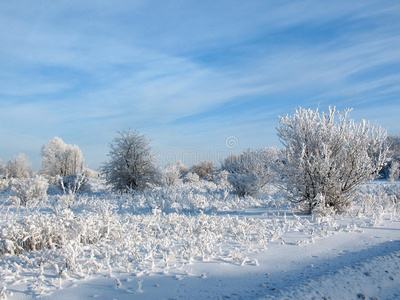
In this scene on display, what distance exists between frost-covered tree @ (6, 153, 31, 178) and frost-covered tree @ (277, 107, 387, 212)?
3499cm

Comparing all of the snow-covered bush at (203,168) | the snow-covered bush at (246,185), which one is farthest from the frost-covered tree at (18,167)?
the snow-covered bush at (246,185)

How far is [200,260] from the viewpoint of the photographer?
166 inches

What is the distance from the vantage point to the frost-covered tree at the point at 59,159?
96.4 feet

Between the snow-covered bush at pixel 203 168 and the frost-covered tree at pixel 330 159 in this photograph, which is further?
the snow-covered bush at pixel 203 168

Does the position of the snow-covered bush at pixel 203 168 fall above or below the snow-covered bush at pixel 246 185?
above

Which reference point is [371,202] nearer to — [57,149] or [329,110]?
[329,110]

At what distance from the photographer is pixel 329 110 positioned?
27.3 ft

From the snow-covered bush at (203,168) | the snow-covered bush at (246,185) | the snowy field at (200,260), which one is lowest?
the snowy field at (200,260)

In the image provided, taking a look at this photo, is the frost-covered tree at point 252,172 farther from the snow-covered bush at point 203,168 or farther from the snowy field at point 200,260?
the snow-covered bush at point 203,168

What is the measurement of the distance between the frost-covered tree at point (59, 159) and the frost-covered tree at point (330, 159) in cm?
2512

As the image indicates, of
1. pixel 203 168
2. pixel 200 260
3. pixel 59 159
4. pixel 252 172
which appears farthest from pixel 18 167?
pixel 200 260

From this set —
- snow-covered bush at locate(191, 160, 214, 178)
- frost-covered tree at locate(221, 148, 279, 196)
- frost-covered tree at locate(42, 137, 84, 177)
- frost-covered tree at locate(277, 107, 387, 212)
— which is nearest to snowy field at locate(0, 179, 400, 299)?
frost-covered tree at locate(277, 107, 387, 212)

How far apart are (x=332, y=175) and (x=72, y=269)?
6710mm

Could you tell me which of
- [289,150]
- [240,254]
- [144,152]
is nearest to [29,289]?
[240,254]
